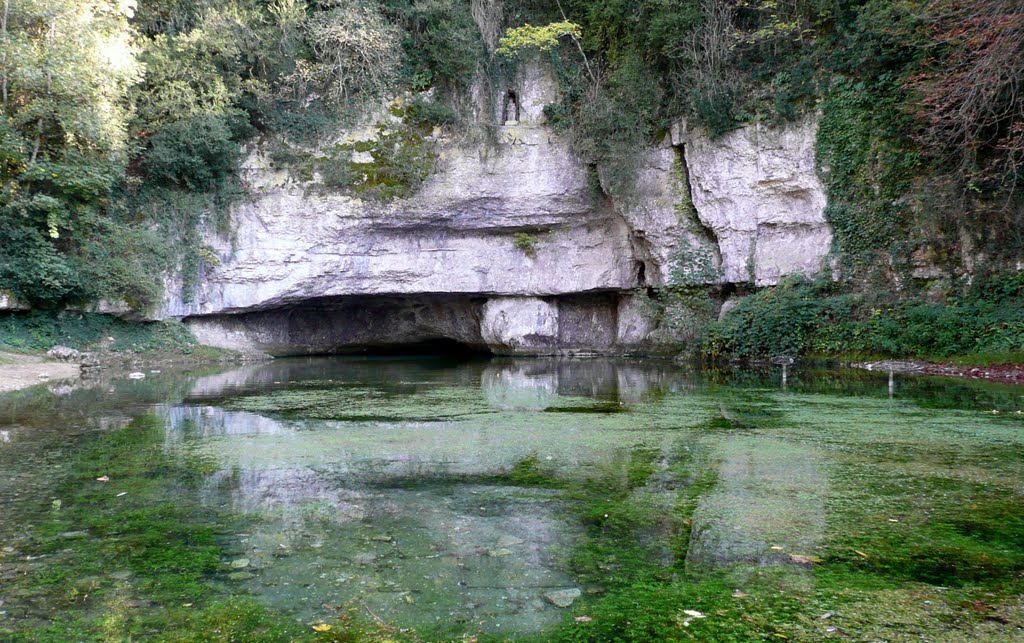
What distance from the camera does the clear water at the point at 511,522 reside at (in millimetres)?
2619

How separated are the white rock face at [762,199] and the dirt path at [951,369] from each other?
3.20m

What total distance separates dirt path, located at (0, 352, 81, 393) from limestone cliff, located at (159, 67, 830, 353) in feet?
13.4

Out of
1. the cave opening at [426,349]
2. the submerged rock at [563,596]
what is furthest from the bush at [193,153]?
the submerged rock at [563,596]

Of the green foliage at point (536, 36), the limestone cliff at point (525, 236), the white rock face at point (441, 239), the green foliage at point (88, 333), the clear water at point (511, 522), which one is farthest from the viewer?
the white rock face at point (441, 239)

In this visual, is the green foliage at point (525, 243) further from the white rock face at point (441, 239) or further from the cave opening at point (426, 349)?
the cave opening at point (426, 349)

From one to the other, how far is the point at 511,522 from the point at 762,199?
14200mm

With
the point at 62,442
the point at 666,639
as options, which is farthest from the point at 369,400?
the point at 666,639

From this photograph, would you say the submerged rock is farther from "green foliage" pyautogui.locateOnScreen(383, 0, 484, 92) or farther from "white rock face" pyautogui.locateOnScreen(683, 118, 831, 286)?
"green foliage" pyautogui.locateOnScreen(383, 0, 484, 92)

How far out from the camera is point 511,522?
3.73m

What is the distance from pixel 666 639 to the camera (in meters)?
2.42

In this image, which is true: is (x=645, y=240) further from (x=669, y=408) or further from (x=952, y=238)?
(x=669, y=408)

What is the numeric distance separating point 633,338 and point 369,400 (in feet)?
36.4

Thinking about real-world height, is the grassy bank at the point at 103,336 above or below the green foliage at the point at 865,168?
below

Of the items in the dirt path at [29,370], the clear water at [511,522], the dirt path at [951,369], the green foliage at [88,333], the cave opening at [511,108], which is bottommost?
the clear water at [511,522]
